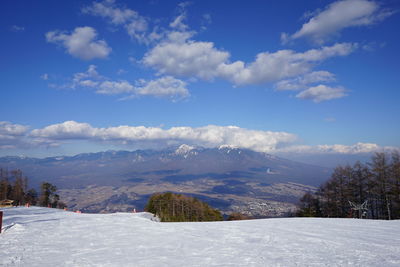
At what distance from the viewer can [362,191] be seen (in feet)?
135

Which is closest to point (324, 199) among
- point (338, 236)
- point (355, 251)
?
point (338, 236)

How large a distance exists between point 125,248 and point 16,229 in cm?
737

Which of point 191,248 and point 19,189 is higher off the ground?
point 191,248

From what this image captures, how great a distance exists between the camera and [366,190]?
4053 cm

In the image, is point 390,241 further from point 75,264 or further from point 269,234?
point 75,264

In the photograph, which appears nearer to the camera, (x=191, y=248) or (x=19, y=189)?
(x=191, y=248)

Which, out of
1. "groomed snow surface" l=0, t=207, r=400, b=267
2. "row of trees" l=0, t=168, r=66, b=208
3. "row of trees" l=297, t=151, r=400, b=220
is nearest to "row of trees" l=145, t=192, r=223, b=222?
"row of trees" l=297, t=151, r=400, b=220

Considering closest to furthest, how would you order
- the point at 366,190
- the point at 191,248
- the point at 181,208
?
the point at 191,248 → the point at 366,190 → the point at 181,208

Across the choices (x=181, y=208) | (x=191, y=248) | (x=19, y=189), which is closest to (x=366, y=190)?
(x=191, y=248)

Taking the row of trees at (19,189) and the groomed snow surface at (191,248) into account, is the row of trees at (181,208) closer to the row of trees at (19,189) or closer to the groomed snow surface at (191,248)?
the row of trees at (19,189)

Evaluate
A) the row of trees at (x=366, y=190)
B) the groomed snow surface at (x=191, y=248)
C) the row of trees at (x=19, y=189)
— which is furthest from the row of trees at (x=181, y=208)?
the groomed snow surface at (x=191, y=248)

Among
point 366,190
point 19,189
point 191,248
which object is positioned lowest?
point 19,189

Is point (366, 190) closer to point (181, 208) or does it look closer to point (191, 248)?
point (191, 248)

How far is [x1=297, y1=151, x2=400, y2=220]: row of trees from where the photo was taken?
36750mm
